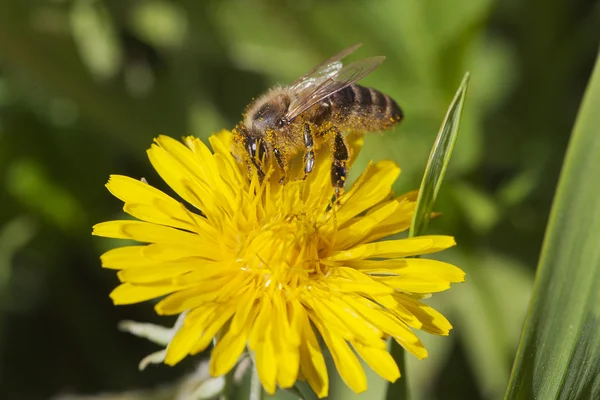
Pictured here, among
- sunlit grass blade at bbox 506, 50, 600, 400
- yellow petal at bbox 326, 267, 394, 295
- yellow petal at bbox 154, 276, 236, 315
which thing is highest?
yellow petal at bbox 154, 276, 236, 315

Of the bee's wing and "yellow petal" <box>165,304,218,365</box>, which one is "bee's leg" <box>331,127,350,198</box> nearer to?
the bee's wing

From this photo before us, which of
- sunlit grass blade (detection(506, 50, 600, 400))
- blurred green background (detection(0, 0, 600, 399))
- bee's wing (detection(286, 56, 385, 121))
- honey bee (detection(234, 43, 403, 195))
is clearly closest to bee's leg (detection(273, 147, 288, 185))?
honey bee (detection(234, 43, 403, 195))

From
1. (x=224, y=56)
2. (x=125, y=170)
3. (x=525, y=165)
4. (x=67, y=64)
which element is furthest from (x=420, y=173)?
(x=67, y=64)

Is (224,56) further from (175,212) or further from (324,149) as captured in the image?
(175,212)

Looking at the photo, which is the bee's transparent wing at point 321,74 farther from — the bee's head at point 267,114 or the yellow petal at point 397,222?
the yellow petal at point 397,222

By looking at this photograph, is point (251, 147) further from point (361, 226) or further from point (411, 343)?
point (411, 343)

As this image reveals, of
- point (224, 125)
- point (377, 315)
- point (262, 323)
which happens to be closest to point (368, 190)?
point (377, 315)
